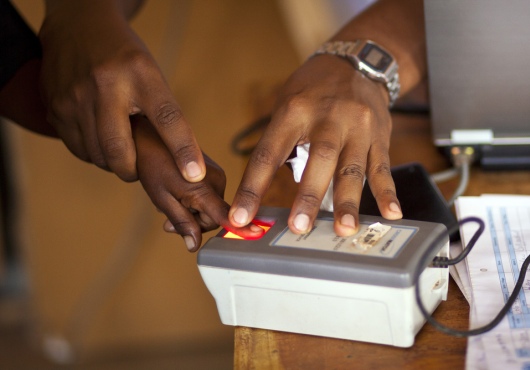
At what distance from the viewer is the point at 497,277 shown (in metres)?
0.57

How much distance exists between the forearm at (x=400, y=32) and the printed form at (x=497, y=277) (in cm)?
19

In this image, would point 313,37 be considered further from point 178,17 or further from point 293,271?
point 293,271

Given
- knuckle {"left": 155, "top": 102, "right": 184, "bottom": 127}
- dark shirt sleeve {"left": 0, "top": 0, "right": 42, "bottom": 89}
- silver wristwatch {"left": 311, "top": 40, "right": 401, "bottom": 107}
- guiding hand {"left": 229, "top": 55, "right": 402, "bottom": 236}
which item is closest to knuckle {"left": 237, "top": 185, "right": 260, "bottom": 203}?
guiding hand {"left": 229, "top": 55, "right": 402, "bottom": 236}

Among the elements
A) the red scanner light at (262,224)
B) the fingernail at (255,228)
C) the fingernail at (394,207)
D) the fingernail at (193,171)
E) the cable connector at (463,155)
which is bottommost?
the cable connector at (463,155)

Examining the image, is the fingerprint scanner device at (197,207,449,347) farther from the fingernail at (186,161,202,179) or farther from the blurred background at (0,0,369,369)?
the blurred background at (0,0,369,369)

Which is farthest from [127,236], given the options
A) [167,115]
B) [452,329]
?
[452,329]

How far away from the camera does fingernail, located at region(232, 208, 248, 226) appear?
557 millimetres

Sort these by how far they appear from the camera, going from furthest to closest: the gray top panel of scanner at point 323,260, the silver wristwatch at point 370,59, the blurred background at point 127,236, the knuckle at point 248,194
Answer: the blurred background at point 127,236 → the silver wristwatch at point 370,59 → the knuckle at point 248,194 → the gray top panel of scanner at point 323,260

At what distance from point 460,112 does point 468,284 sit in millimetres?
247

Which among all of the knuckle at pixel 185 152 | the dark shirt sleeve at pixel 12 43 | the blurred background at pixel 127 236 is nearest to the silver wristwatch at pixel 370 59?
the knuckle at pixel 185 152

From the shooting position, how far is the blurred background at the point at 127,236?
5.47 feet

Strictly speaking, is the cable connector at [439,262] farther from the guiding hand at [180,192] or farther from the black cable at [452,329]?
the guiding hand at [180,192]

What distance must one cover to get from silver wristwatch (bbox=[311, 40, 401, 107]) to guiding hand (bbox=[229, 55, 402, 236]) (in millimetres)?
25

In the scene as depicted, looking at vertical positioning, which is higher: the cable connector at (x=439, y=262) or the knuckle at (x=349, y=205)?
the knuckle at (x=349, y=205)
